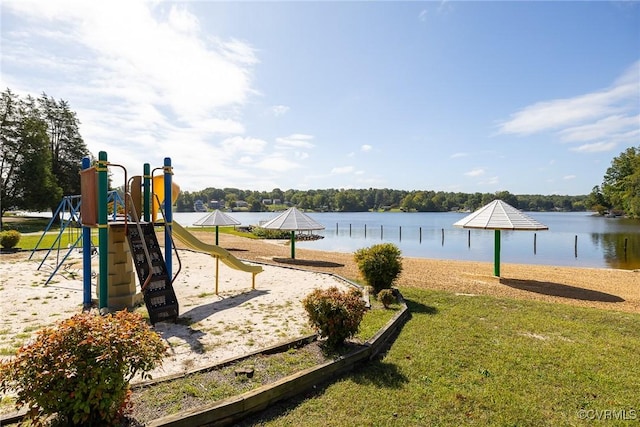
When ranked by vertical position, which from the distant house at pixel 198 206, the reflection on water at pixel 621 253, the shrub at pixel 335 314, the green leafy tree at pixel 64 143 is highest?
the green leafy tree at pixel 64 143

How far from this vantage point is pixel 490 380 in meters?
4.61

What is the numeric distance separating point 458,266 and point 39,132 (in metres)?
44.8

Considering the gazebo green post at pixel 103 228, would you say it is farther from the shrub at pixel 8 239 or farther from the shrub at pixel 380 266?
the shrub at pixel 8 239

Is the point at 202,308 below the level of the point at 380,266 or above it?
below

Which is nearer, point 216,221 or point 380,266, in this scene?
point 380,266

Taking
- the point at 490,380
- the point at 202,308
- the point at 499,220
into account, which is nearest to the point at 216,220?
the point at 202,308

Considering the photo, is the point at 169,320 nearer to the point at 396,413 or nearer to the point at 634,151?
the point at 396,413

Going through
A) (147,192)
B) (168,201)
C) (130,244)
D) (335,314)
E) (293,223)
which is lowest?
(335,314)

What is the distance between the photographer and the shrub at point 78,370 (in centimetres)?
283

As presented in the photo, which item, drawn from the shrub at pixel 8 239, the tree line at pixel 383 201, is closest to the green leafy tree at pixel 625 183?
the tree line at pixel 383 201

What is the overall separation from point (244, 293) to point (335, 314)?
5.36 metres

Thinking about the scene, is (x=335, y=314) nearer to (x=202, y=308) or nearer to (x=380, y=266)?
(x=380, y=266)

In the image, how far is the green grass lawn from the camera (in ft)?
12.5

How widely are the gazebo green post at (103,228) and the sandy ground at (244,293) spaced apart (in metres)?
0.96
